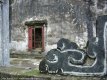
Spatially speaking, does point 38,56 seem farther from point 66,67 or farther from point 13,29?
point 66,67

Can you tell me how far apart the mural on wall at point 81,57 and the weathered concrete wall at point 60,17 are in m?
6.77

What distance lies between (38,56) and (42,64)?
681cm

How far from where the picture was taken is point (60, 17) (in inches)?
534

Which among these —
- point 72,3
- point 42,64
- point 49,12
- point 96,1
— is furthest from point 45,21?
point 42,64

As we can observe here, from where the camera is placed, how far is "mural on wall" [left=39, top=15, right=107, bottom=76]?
6344 mm

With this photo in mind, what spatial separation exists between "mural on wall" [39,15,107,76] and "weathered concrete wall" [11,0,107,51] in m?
6.77

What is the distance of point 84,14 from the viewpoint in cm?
1337

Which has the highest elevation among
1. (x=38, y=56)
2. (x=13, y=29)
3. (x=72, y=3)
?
(x=72, y=3)

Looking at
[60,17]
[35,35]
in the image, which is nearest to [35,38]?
[35,35]

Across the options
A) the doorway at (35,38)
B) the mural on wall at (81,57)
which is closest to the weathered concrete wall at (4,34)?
the mural on wall at (81,57)

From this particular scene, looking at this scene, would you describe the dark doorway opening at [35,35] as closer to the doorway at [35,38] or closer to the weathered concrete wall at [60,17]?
the doorway at [35,38]

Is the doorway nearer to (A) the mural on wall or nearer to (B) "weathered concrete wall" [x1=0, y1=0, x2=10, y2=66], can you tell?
(B) "weathered concrete wall" [x1=0, y1=0, x2=10, y2=66]

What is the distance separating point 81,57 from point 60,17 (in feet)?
24.0

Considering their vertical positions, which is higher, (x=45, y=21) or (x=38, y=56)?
(x=45, y=21)
